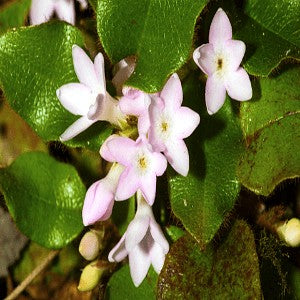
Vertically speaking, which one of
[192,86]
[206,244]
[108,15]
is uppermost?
[108,15]

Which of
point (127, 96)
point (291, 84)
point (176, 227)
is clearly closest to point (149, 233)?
point (176, 227)

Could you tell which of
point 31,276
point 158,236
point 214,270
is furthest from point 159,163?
point 31,276

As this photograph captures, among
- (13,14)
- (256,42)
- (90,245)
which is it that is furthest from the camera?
(13,14)

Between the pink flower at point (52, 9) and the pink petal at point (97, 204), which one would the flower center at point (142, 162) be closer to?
the pink petal at point (97, 204)

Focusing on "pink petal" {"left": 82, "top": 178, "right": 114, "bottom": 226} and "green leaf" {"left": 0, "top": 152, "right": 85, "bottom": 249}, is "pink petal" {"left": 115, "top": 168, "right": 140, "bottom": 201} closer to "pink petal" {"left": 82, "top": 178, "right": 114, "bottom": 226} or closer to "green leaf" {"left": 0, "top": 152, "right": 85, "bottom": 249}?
"pink petal" {"left": 82, "top": 178, "right": 114, "bottom": 226}

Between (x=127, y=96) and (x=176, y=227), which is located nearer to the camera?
(x=127, y=96)

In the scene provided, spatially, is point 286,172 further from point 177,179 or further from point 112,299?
point 112,299

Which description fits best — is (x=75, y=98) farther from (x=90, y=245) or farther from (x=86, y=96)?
(x=90, y=245)
